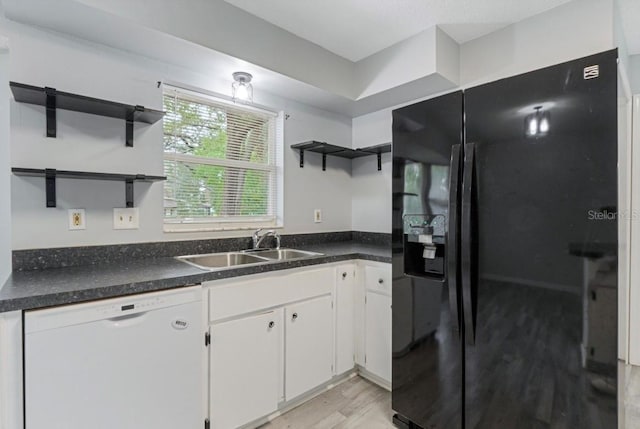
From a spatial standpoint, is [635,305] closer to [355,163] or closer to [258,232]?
[355,163]

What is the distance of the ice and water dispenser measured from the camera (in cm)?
161

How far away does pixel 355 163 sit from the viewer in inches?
121

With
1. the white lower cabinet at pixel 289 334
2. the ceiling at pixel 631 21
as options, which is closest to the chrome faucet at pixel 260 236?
the white lower cabinet at pixel 289 334

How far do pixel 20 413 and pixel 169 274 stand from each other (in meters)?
0.66

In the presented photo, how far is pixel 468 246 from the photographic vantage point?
145 centimetres

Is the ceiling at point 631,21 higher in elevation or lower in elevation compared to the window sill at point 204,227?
higher

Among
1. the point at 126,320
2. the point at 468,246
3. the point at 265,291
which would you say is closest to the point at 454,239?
the point at 468,246

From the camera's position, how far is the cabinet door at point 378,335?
2.08 metres

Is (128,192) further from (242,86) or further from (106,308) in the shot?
(242,86)

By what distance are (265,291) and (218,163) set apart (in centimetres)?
105

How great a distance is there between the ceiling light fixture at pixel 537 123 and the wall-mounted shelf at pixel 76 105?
1778mm

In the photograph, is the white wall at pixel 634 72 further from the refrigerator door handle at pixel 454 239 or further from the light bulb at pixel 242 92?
the light bulb at pixel 242 92

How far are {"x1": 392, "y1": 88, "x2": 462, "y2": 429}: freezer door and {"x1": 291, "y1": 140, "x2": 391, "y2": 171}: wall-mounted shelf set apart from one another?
833mm

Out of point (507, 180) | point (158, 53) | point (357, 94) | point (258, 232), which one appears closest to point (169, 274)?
point (258, 232)
